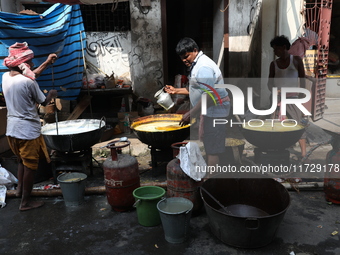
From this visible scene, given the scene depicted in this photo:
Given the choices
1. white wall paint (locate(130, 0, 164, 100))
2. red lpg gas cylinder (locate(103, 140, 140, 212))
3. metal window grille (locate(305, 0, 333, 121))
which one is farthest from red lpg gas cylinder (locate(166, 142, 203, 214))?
metal window grille (locate(305, 0, 333, 121))

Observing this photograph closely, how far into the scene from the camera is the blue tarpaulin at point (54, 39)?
545 centimetres

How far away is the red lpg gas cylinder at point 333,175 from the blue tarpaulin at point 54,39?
4.60 meters

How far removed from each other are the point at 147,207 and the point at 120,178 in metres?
0.59

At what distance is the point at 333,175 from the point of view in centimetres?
405

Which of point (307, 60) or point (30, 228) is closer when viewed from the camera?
point (30, 228)

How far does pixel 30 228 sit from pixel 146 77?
5249 millimetres

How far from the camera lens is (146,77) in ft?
27.0

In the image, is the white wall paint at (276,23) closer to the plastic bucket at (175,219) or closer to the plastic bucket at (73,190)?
the plastic bucket at (175,219)

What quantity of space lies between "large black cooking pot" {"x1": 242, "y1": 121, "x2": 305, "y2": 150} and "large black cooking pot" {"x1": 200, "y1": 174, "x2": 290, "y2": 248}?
0.97 metres

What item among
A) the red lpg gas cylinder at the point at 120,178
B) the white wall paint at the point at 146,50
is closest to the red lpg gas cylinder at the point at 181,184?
the red lpg gas cylinder at the point at 120,178

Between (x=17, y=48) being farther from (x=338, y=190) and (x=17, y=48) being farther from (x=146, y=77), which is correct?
(x=338, y=190)

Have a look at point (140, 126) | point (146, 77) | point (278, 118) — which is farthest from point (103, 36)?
point (278, 118)

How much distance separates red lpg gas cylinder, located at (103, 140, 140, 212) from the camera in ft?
13.2

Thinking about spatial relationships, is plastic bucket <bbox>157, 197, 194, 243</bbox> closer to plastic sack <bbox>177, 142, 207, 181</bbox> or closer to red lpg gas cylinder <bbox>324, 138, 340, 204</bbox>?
plastic sack <bbox>177, 142, 207, 181</bbox>
